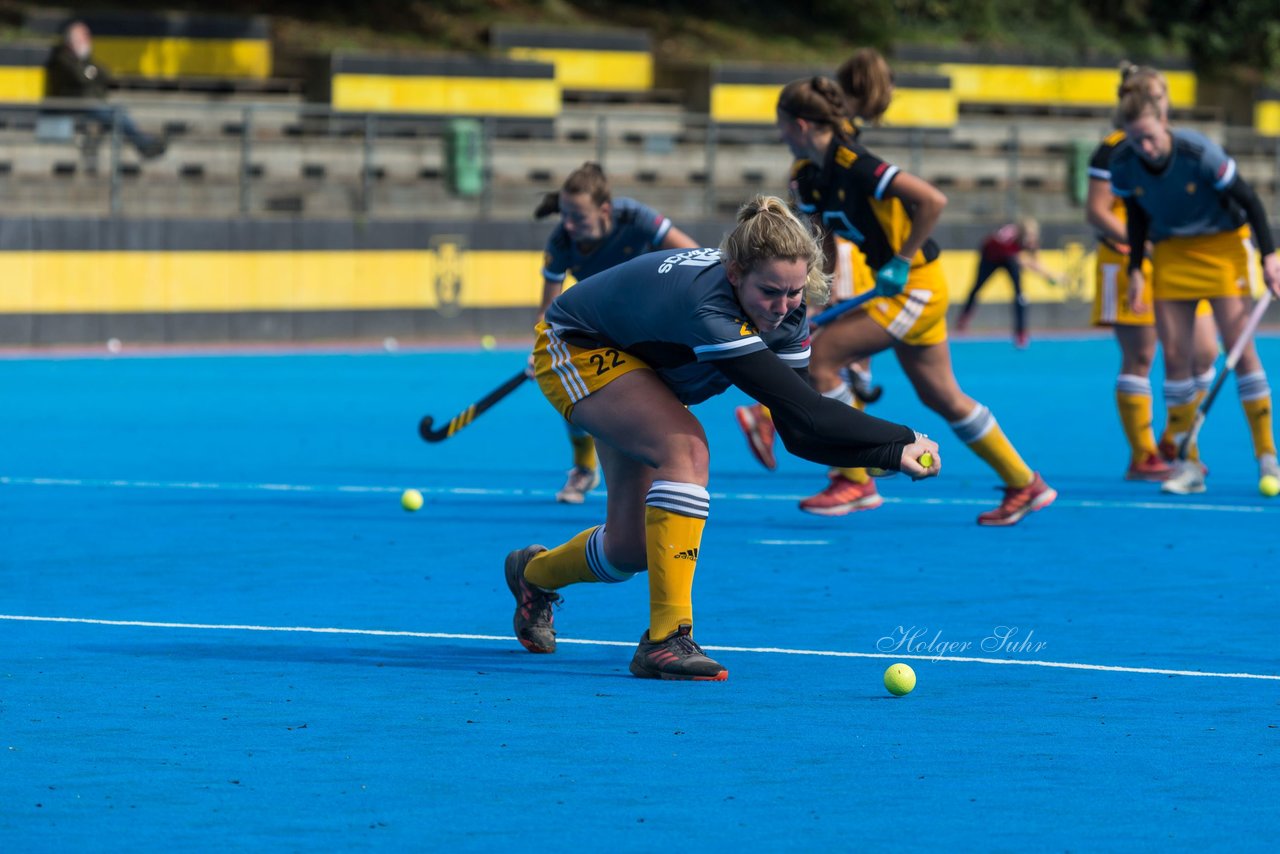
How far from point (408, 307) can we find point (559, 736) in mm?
17443

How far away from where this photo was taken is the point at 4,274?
19969 mm

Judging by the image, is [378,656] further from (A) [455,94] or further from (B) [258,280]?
(A) [455,94]

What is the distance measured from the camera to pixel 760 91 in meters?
28.7

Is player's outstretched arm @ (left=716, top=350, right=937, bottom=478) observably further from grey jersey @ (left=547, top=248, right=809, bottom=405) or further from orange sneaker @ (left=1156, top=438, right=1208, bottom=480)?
orange sneaker @ (left=1156, top=438, right=1208, bottom=480)

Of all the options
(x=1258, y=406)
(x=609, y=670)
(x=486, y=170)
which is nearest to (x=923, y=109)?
(x=486, y=170)

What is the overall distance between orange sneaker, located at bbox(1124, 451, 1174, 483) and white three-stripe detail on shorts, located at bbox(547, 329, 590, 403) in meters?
5.45

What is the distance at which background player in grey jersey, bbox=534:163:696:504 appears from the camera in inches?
366

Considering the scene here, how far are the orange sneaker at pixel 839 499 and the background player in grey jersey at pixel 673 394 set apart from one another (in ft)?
11.1

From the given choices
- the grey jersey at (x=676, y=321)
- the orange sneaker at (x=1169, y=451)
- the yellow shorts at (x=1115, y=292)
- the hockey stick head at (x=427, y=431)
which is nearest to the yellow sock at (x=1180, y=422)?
the orange sneaker at (x=1169, y=451)

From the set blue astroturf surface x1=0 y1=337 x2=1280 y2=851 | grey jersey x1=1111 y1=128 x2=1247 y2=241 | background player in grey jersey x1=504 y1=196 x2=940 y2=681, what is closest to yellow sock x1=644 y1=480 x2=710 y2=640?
background player in grey jersey x1=504 y1=196 x2=940 y2=681

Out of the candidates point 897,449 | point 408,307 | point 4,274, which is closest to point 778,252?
point 897,449

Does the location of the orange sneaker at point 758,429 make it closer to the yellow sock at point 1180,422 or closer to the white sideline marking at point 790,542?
the yellow sock at point 1180,422

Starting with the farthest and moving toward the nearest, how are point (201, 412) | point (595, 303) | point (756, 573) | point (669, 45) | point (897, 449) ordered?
point (669, 45) < point (201, 412) < point (756, 573) < point (595, 303) < point (897, 449)

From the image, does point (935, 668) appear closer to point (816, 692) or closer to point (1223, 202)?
point (816, 692)
